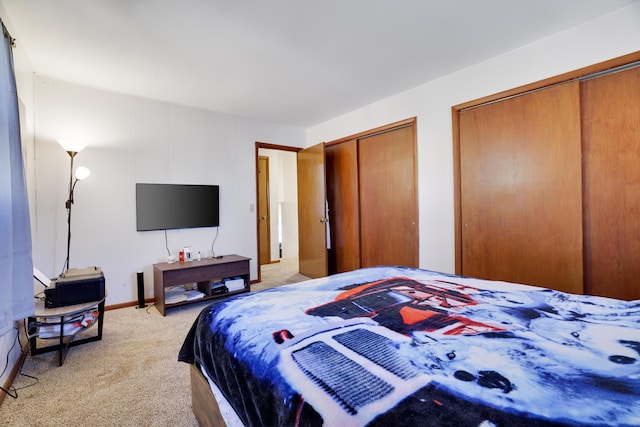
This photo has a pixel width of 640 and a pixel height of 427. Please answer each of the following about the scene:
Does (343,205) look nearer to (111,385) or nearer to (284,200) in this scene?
(284,200)

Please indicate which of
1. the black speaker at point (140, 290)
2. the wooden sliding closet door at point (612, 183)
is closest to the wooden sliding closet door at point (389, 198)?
the wooden sliding closet door at point (612, 183)

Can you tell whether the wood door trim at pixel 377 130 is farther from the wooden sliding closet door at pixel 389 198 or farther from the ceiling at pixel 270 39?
the ceiling at pixel 270 39

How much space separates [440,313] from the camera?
1174mm

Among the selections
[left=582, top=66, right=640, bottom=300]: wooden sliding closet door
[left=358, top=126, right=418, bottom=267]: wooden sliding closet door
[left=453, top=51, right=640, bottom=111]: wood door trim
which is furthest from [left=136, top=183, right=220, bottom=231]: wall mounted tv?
[left=582, top=66, right=640, bottom=300]: wooden sliding closet door

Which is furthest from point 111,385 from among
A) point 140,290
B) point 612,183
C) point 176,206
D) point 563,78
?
point 563,78

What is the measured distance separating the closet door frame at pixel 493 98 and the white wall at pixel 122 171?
2.77 m

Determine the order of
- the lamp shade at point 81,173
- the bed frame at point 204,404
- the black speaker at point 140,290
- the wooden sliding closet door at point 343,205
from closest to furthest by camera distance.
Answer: the bed frame at point 204,404 → the lamp shade at point 81,173 → the black speaker at point 140,290 → the wooden sliding closet door at point 343,205

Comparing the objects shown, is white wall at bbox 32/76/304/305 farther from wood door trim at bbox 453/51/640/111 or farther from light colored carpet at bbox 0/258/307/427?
wood door trim at bbox 453/51/640/111

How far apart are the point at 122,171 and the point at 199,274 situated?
1.49 meters

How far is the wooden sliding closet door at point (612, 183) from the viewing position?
203 cm

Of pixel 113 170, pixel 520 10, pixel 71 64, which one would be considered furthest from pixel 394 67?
pixel 113 170

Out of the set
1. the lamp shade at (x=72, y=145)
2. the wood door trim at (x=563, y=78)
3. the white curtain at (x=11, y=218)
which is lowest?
the white curtain at (x=11, y=218)

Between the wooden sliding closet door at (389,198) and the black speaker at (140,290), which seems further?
the wooden sliding closet door at (389,198)

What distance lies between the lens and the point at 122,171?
10.9ft
